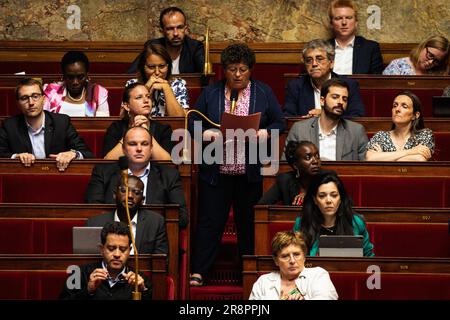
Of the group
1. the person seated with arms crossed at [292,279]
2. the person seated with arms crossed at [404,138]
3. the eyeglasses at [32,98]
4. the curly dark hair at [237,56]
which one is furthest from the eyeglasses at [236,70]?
the person seated with arms crossed at [292,279]

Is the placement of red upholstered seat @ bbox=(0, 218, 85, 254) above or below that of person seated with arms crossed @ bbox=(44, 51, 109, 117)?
below

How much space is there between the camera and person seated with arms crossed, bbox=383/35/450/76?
6.71m

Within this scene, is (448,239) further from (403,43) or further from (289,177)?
(403,43)

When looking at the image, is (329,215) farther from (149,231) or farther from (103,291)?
(103,291)

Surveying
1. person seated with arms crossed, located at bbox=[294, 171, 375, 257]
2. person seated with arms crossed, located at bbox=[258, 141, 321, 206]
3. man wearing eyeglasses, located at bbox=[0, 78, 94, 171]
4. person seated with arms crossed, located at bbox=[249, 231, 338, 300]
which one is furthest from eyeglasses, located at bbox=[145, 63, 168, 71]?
person seated with arms crossed, located at bbox=[249, 231, 338, 300]

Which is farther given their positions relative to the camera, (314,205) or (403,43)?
(403,43)

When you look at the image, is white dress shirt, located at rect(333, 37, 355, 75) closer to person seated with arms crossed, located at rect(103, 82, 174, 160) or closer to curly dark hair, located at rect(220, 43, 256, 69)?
curly dark hair, located at rect(220, 43, 256, 69)

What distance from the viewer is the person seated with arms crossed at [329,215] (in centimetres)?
534

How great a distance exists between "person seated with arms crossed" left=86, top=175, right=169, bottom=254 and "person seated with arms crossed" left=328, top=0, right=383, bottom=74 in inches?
75.0

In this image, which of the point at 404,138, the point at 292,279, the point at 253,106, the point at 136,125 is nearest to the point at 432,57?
the point at 404,138

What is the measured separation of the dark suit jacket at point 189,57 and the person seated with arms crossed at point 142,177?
1.29 m

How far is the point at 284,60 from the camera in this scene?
757 cm
